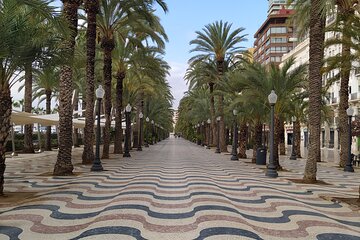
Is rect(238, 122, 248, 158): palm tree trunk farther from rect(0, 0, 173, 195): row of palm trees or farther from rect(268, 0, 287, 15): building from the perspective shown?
rect(268, 0, 287, 15): building

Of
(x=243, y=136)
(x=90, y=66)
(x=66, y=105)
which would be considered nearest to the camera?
(x=66, y=105)

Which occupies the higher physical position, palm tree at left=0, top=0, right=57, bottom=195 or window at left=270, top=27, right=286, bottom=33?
window at left=270, top=27, right=286, bottom=33

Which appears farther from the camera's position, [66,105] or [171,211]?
[66,105]

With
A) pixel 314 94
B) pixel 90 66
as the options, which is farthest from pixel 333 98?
pixel 90 66

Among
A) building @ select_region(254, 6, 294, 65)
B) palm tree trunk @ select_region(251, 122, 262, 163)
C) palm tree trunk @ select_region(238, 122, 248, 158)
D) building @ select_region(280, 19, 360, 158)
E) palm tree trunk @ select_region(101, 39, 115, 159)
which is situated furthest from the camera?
building @ select_region(254, 6, 294, 65)

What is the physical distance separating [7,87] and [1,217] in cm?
357

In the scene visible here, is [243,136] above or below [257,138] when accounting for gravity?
above

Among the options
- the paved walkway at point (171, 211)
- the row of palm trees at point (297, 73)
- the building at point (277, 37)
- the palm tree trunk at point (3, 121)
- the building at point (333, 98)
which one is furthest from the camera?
the building at point (277, 37)

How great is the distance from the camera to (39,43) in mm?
9141

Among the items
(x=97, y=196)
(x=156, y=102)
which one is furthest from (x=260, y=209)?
(x=156, y=102)

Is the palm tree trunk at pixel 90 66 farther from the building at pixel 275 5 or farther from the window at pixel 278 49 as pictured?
the building at pixel 275 5

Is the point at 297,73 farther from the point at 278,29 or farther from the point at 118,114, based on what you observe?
the point at 278,29

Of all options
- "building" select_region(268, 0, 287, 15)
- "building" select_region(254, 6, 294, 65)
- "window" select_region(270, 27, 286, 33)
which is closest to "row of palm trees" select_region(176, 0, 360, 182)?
"building" select_region(254, 6, 294, 65)

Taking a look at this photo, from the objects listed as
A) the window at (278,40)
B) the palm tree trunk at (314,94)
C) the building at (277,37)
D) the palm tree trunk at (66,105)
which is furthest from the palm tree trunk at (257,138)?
the window at (278,40)
